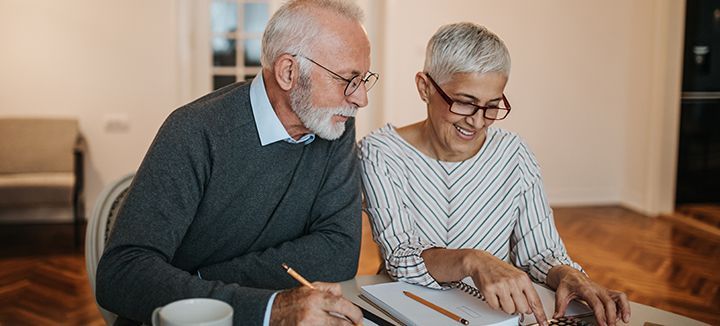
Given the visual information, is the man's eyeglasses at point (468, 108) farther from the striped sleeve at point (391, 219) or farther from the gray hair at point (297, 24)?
the gray hair at point (297, 24)

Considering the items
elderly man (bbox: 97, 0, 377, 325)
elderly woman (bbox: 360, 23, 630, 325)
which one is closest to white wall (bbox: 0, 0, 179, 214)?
elderly woman (bbox: 360, 23, 630, 325)

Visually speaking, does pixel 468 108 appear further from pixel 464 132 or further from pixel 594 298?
pixel 594 298

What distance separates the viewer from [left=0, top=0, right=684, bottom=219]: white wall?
5578 millimetres

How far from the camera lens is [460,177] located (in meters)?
1.96

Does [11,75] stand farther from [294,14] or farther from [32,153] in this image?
[294,14]

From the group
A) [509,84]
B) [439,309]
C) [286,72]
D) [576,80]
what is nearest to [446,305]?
[439,309]

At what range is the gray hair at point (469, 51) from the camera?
5.87 ft

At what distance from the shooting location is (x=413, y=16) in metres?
6.11

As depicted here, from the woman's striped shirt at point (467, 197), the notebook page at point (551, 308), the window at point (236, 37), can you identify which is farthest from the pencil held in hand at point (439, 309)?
the window at point (236, 37)

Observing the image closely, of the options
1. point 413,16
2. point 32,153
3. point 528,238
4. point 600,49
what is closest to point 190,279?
point 528,238

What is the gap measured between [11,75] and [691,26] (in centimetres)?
549

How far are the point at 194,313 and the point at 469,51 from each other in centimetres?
104

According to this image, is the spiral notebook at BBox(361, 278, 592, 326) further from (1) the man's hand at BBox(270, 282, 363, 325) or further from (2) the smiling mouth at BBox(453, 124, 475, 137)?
(2) the smiling mouth at BBox(453, 124, 475, 137)

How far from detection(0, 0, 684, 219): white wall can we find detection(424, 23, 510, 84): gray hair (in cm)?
434
